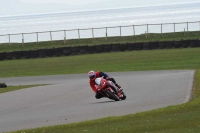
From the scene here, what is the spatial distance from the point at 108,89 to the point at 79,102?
4.17 feet

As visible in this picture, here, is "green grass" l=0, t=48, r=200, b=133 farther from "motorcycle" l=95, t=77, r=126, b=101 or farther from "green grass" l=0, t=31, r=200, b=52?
"green grass" l=0, t=31, r=200, b=52

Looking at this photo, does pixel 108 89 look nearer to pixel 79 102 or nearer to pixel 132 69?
pixel 79 102

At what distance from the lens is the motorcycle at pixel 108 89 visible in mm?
18359

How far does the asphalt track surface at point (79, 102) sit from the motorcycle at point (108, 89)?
25 cm

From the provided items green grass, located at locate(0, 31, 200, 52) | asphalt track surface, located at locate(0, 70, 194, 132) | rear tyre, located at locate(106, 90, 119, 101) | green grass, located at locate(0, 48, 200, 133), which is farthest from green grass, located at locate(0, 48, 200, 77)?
rear tyre, located at locate(106, 90, 119, 101)

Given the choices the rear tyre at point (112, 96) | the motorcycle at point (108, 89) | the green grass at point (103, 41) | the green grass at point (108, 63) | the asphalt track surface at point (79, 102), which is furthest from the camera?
the green grass at point (103, 41)

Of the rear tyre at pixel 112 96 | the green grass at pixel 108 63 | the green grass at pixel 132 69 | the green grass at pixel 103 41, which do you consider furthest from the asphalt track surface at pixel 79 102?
the green grass at pixel 103 41

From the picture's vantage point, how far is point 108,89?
18.5 m

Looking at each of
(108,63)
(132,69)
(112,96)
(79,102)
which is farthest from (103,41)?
(112,96)

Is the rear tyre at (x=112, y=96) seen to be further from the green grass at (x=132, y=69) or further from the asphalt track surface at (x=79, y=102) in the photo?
the green grass at (x=132, y=69)

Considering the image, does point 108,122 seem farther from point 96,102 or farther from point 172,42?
point 172,42

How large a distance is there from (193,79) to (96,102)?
5.12m

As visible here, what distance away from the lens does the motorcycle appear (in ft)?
60.2

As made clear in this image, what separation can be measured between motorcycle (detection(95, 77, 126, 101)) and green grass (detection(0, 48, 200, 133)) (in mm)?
2457
